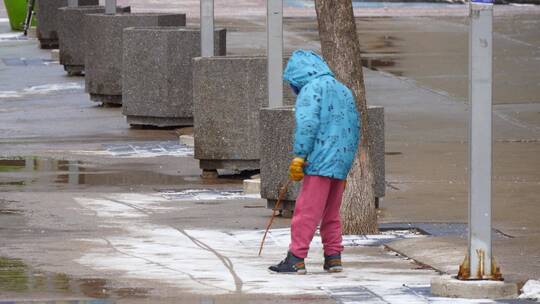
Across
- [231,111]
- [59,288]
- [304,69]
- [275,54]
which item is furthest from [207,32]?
[59,288]

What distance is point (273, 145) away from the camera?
1175 centimetres

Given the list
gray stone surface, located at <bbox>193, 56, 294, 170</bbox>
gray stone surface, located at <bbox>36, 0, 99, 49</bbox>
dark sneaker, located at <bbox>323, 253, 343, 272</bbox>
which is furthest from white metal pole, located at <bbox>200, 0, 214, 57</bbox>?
gray stone surface, located at <bbox>36, 0, 99, 49</bbox>

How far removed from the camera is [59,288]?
8.88 metres

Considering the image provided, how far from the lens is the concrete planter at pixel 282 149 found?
11.7 m

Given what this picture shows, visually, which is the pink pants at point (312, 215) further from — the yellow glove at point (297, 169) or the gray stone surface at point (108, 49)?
the gray stone surface at point (108, 49)

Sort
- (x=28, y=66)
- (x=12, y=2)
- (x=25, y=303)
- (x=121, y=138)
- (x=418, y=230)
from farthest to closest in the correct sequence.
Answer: (x=12, y=2)
(x=28, y=66)
(x=121, y=138)
(x=418, y=230)
(x=25, y=303)

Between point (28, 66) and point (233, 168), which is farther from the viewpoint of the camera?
point (28, 66)

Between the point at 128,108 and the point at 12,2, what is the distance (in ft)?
46.7

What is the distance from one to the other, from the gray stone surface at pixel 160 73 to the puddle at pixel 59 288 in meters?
7.90

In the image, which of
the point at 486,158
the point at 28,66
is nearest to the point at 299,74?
the point at 486,158

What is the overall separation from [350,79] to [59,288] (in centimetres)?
299

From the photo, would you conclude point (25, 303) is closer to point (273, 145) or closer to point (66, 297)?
point (66, 297)

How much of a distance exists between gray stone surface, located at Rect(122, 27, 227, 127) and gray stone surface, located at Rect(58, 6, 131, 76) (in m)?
5.94

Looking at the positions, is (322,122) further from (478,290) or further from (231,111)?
(231,111)
